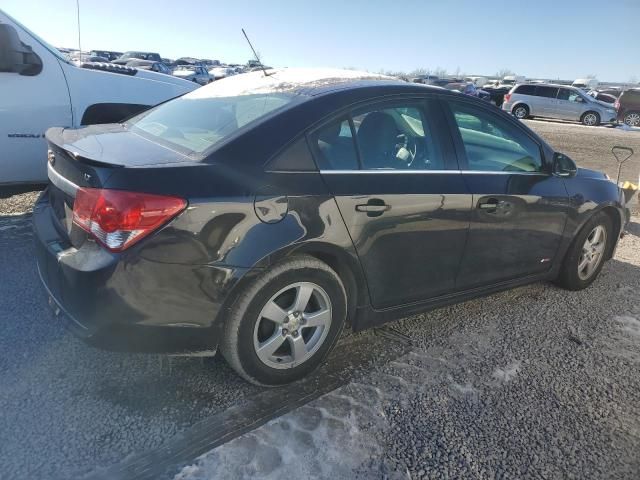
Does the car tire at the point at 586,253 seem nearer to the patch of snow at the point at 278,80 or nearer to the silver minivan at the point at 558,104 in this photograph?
the patch of snow at the point at 278,80

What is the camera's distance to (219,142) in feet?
8.47

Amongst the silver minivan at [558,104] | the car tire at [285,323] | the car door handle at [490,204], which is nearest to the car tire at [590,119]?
the silver minivan at [558,104]

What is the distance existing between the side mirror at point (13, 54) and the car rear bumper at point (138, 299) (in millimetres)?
2724

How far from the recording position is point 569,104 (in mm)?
24703

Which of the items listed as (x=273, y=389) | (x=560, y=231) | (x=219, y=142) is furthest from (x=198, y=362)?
(x=560, y=231)

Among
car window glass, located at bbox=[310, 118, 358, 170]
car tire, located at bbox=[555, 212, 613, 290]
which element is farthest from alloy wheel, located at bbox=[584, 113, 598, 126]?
car window glass, located at bbox=[310, 118, 358, 170]

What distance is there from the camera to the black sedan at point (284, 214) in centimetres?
230

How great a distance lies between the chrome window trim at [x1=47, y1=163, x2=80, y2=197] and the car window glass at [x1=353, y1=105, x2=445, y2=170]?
1468mm

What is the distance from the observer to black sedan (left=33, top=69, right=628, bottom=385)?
230cm

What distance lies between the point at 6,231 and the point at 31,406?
115 inches

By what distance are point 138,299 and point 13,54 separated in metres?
3.26

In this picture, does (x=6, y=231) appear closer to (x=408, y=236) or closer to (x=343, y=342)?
(x=343, y=342)

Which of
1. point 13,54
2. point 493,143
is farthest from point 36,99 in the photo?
point 493,143

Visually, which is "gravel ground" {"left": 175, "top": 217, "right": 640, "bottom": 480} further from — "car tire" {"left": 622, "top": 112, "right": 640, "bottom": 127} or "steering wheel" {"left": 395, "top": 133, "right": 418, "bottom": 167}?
"car tire" {"left": 622, "top": 112, "right": 640, "bottom": 127}
